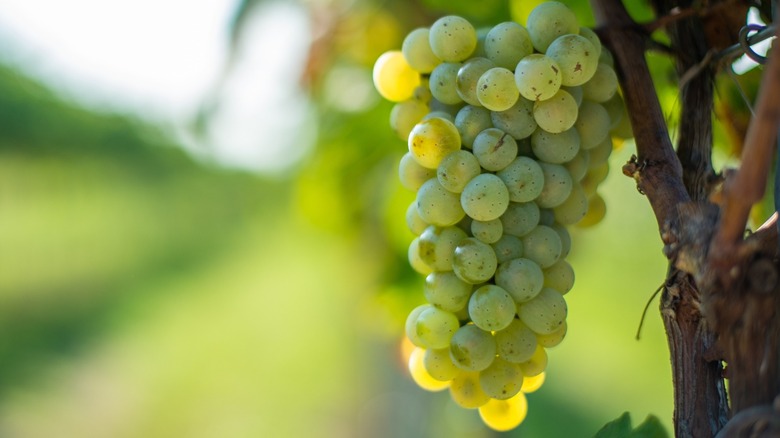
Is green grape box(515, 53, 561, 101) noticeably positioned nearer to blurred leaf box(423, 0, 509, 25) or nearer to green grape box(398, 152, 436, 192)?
green grape box(398, 152, 436, 192)

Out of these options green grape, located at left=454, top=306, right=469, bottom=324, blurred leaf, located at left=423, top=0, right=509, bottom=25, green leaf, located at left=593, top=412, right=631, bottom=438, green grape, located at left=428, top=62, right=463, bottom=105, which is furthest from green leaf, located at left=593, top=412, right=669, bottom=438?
blurred leaf, located at left=423, top=0, right=509, bottom=25

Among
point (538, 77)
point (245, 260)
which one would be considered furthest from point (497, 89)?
point (245, 260)

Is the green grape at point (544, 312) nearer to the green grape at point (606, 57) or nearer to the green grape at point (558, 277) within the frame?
the green grape at point (558, 277)

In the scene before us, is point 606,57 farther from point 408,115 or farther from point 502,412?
point 502,412

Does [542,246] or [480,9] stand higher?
[480,9]

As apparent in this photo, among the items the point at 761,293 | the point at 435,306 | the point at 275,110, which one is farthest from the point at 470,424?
the point at 761,293

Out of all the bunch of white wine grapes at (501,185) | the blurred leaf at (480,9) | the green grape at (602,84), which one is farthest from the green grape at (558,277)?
the blurred leaf at (480,9)
